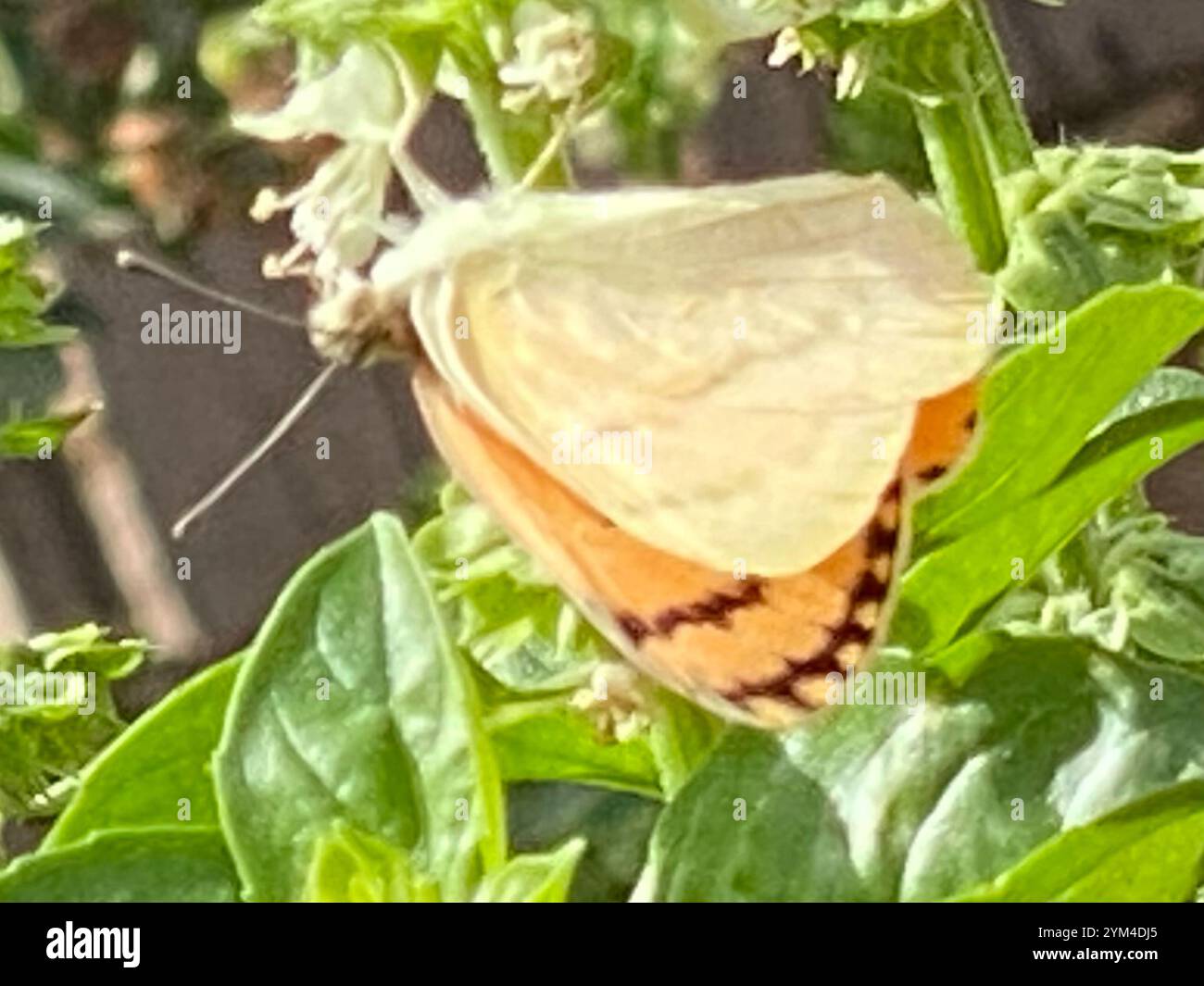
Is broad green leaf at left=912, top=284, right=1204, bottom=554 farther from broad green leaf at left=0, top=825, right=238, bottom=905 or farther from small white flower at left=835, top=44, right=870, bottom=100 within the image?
broad green leaf at left=0, top=825, right=238, bottom=905

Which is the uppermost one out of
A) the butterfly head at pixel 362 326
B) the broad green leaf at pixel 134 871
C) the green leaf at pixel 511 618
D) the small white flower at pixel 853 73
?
the small white flower at pixel 853 73

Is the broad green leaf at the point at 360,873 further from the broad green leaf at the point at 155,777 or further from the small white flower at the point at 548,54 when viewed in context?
the small white flower at the point at 548,54

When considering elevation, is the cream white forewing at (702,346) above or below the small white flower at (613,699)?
above

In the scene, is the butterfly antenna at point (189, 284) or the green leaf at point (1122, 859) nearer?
the green leaf at point (1122, 859)

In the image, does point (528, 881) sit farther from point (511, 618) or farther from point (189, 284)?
point (189, 284)

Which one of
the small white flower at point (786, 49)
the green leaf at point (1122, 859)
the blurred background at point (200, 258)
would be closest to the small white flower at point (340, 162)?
the blurred background at point (200, 258)

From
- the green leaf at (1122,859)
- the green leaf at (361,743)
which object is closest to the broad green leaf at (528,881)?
the green leaf at (361,743)

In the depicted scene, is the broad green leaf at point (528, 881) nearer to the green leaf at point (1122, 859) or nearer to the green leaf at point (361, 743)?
the green leaf at point (361, 743)

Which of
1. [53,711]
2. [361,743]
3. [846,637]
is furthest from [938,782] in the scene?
[53,711]
